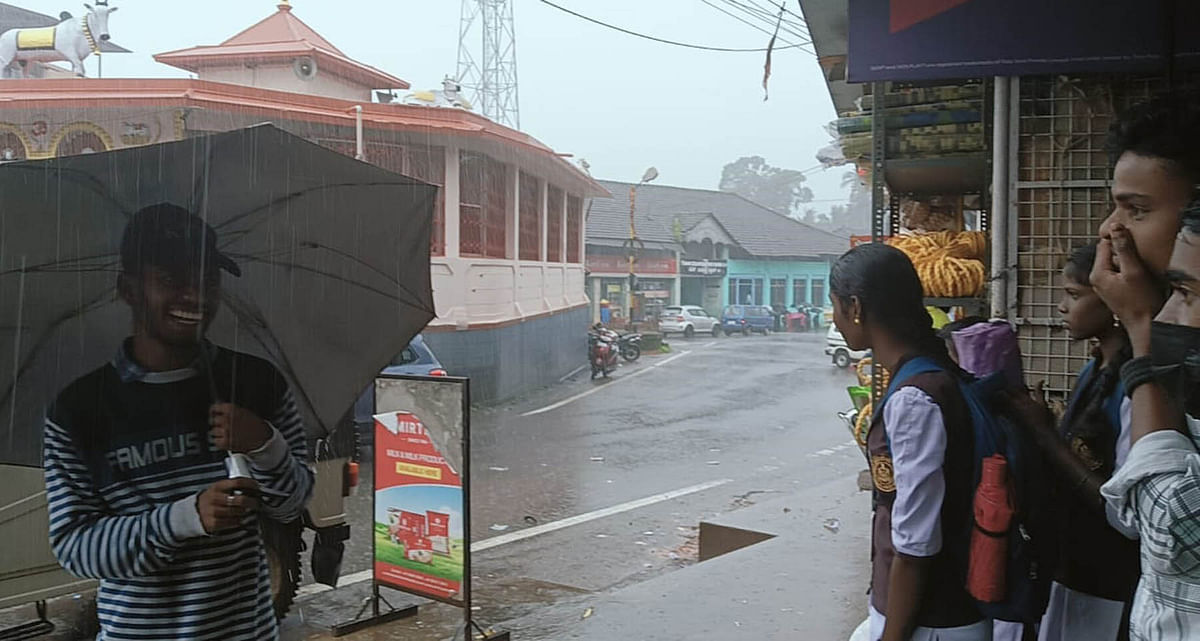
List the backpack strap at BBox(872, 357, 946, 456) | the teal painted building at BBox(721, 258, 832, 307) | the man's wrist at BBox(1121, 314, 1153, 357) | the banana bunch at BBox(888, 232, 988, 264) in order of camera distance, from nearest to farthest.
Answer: the man's wrist at BBox(1121, 314, 1153, 357) → the backpack strap at BBox(872, 357, 946, 456) → the banana bunch at BBox(888, 232, 988, 264) → the teal painted building at BBox(721, 258, 832, 307)

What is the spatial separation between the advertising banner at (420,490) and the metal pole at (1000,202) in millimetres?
2385

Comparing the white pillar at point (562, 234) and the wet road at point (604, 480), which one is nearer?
the wet road at point (604, 480)

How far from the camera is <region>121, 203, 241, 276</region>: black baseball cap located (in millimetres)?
1997

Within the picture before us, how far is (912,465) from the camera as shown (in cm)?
201

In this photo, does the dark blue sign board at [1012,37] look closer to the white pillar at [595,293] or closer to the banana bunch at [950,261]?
the banana bunch at [950,261]

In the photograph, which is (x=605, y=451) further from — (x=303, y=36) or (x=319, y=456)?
(x=303, y=36)

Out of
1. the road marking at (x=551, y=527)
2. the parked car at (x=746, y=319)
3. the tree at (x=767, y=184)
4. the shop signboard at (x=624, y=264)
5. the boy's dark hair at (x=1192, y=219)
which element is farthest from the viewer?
the tree at (x=767, y=184)

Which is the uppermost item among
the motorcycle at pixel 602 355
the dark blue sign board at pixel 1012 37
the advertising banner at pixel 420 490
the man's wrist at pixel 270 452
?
the dark blue sign board at pixel 1012 37

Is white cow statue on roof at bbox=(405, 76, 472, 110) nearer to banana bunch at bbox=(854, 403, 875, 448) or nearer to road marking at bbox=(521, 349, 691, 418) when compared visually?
road marking at bbox=(521, 349, 691, 418)

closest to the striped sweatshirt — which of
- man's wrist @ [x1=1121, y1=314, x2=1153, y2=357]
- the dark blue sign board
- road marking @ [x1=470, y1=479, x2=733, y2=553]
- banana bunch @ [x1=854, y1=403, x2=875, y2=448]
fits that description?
man's wrist @ [x1=1121, y1=314, x2=1153, y2=357]

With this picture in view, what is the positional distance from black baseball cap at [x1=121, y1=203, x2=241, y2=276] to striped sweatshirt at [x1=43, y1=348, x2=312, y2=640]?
195mm

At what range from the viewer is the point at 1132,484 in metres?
1.52

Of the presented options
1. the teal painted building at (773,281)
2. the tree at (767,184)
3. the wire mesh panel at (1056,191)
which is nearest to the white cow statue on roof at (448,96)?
the wire mesh panel at (1056,191)

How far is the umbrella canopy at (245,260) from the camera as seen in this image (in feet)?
6.78
